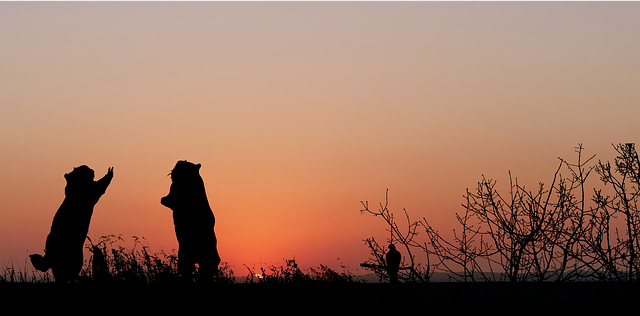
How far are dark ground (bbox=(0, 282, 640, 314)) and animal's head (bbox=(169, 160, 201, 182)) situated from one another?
10.2ft

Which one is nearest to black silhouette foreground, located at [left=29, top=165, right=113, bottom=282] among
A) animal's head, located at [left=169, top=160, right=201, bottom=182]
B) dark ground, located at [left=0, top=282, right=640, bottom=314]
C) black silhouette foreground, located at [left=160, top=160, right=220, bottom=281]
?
black silhouette foreground, located at [left=160, top=160, right=220, bottom=281]

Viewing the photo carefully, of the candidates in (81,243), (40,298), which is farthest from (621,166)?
(81,243)

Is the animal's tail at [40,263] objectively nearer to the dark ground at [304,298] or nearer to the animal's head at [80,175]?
the animal's head at [80,175]

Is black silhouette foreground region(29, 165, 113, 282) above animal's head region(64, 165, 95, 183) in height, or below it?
below

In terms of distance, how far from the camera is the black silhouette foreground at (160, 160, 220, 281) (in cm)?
1248

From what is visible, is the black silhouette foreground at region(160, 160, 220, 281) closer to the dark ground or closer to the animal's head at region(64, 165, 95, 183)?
the animal's head at region(64, 165, 95, 183)

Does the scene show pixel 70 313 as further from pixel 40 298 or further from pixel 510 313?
pixel 510 313

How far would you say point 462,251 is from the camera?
7988 millimetres

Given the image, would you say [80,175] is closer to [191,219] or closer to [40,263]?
[40,263]

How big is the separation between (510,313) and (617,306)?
4.50 feet

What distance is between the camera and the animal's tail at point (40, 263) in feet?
43.6

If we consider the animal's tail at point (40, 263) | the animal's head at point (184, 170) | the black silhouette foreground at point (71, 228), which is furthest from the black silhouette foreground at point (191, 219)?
the animal's tail at point (40, 263)

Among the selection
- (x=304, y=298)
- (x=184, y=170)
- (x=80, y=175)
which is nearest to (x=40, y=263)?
(x=80, y=175)

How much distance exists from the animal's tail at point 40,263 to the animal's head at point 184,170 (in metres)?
3.52
